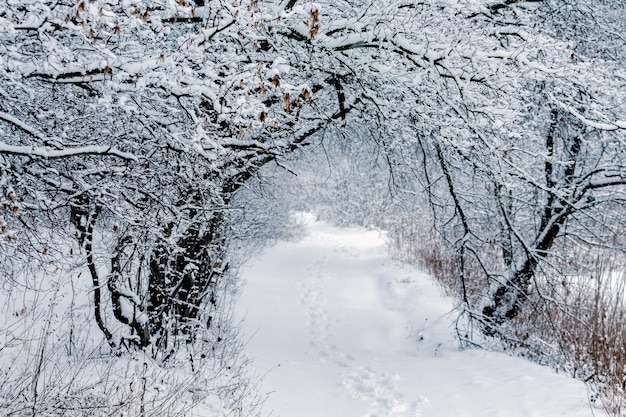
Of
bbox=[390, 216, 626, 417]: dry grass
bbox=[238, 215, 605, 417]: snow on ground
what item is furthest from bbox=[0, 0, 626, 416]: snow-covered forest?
bbox=[238, 215, 605, 417]: snow on ground

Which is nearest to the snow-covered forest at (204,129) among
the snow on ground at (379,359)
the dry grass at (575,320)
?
the dry grass at (575,320)

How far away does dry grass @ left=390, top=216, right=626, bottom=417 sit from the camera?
15.3 ft

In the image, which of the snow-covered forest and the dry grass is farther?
the dry grass

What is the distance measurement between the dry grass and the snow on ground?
1.03 feet

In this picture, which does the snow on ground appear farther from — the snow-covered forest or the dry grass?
the snow-covered forest

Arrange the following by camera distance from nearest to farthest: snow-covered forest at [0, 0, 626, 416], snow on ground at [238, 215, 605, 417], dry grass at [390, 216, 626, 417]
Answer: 1. snow-covered forest at [0, 0, 626, 416]
2. dry grass at [390, 216, 626, 417]
3. snow on ground at [238, 215, 605, 417]

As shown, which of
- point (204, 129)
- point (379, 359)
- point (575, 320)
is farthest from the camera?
point (379, 359)

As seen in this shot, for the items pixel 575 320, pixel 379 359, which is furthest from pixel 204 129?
pixel 575 320

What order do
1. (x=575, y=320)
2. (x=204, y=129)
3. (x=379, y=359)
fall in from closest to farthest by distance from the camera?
1. (x=204, y=129)
2. (x=575, y=320)
3. (x=379, y=359)

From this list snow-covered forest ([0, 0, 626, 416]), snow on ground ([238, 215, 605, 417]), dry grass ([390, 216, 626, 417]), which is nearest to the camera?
snow-covered forest ([0, 0, 626, 416])

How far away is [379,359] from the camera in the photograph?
24.5ft

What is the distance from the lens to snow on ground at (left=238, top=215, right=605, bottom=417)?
525 centimetres

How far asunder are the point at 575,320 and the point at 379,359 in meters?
2.76

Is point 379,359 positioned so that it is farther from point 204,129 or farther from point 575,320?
point 204,129
